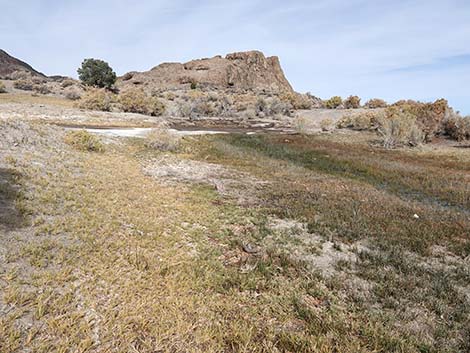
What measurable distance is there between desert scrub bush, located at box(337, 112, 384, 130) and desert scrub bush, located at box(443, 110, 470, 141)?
25.6 ft

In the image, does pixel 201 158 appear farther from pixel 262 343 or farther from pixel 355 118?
pixel 355 118

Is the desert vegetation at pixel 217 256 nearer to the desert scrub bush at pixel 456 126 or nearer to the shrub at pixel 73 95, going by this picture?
the desert scrub bush at pixel 456 126

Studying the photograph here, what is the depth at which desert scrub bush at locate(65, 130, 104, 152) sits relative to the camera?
14831 mm

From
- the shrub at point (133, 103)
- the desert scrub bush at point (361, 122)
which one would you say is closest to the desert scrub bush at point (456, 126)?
the desert scrub bush at point (361, 122)

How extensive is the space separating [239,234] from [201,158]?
10952 millimetres

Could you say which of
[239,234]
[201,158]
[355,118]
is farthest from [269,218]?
[355,118]

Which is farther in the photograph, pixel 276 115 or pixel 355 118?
pixel 276 115

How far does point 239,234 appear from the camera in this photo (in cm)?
761

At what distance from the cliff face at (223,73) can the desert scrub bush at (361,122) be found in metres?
64.2

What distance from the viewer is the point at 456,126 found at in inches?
1190

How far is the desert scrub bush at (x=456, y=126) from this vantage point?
29.4 metres

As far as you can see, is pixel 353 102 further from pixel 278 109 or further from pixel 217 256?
pixel 217 256

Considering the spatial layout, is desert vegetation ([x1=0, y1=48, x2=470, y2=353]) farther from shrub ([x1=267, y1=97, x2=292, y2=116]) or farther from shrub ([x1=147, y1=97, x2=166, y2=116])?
shrub ([x1=267, y1=97, x2=292, y2=116])

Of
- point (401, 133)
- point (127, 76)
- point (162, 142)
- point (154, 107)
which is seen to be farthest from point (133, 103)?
point (127, 76)
